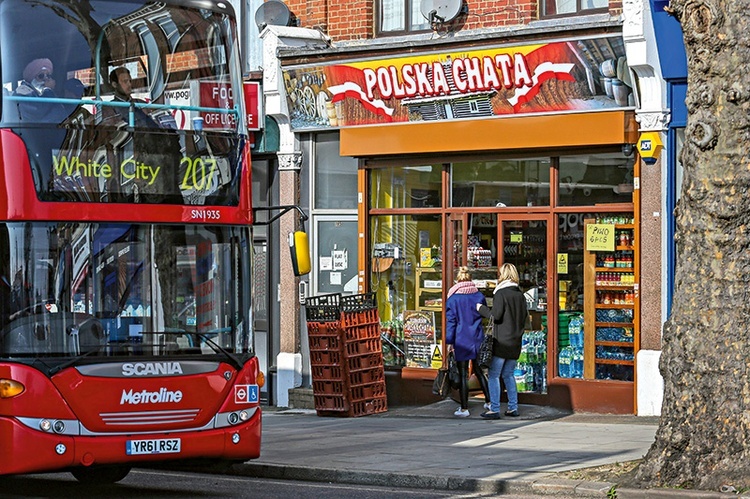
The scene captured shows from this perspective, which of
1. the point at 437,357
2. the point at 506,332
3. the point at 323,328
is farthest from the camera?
the point at 437,357

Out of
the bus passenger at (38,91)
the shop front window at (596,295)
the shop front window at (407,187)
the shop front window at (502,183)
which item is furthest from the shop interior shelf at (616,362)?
the bus passenger at (38,91)

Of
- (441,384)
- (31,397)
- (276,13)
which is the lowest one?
(441,384)

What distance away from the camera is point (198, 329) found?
10625 millimetres

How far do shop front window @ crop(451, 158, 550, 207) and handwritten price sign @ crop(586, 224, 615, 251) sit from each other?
710 millimetres

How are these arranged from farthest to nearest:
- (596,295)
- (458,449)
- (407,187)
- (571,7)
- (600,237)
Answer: (407,187) < (571,7) < (596,295) < (600,237) < (458,449)

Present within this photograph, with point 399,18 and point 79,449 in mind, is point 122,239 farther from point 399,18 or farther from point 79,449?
point 399,18

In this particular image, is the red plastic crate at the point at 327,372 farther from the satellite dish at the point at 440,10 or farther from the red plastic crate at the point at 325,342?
the satellite dish at the point at 440,10

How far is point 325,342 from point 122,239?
22.3 ft

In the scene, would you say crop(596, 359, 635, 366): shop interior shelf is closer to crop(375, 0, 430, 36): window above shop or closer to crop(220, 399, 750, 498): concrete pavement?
crop(220, 399, 750, 498): concrete pavement

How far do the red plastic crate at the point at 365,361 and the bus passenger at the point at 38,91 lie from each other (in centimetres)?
737

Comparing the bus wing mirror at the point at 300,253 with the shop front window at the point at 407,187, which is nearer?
the bus wing mirror at the point at 300,253

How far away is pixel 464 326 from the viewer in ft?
52.2

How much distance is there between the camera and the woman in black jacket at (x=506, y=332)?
51.2 feet

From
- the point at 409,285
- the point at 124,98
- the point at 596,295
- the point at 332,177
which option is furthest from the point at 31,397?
A: the point at 332,177
